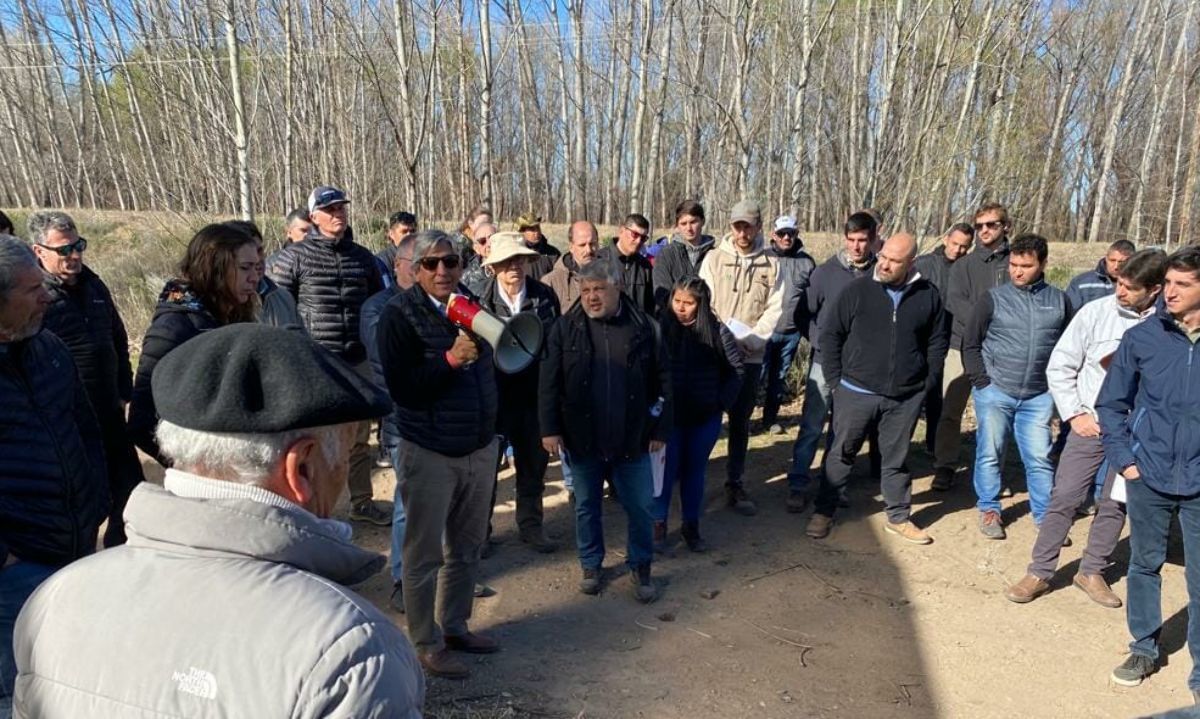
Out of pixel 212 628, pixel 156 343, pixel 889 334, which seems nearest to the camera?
pixel 212 628

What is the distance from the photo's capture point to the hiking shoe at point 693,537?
5195mm

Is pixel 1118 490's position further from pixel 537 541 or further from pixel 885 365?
pixel 537 541

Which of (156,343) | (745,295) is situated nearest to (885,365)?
(745,295)

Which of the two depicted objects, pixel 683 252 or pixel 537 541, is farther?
pixel 683 252

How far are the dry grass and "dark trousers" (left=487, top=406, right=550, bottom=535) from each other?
246 inches

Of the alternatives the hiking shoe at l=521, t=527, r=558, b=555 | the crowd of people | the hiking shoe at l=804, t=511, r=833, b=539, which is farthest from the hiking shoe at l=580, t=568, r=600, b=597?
the hiking shoe at l=804, t=511, r=833, b=539

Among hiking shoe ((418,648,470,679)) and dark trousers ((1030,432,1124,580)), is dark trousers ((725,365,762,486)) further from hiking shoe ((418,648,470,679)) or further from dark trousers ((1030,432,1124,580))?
hiking shoe ((418,648,470,679))

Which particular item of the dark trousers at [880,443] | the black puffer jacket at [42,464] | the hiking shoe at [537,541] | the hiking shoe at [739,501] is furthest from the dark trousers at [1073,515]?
the black puffer jacket at [42,464]

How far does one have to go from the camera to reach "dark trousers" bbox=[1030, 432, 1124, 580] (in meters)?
4.52

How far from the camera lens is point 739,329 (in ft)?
19.4

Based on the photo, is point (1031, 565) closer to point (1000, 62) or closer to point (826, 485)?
point (826, 485)

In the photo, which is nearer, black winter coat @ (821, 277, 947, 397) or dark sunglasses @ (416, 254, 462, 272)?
dark sunglasses @ (416, 254, 462, 272)

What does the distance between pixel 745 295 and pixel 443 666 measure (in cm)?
368

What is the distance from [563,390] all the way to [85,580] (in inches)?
129
